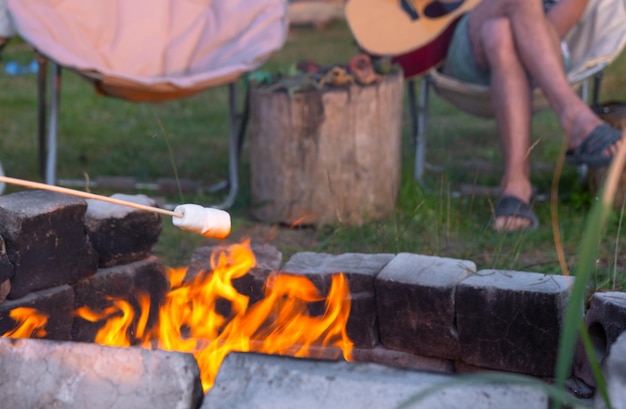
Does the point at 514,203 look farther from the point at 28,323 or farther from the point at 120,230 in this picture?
the point at 28,323

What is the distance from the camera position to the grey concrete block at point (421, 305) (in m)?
2.28

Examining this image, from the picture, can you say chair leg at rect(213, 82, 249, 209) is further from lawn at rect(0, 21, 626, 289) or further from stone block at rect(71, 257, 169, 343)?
stone block at rect(71, 257, 169, 343)

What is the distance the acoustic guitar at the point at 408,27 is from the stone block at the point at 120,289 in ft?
7.66

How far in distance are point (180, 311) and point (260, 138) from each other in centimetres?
168

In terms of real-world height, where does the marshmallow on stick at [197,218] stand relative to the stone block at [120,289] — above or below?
above

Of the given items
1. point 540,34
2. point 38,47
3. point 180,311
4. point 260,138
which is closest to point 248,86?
point 260,138

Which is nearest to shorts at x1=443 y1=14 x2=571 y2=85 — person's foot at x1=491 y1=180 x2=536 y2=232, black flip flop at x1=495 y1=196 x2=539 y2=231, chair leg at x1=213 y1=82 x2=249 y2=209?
person's foot at x1=491 y1=180 x2=536 y2=232

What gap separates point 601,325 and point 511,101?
80.7 inches

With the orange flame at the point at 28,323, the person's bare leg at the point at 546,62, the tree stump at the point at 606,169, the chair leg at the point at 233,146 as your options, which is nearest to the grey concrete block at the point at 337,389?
the orange flame at the point at 28,323

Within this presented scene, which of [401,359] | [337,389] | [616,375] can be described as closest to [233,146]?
[401,359]

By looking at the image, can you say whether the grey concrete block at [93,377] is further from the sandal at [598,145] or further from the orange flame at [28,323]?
the sandal at [598,145]

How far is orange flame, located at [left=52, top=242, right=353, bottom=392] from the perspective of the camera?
236cm

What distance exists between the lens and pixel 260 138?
4047 mm

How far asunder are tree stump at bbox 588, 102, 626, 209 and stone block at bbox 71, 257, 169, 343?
2.13 metres
